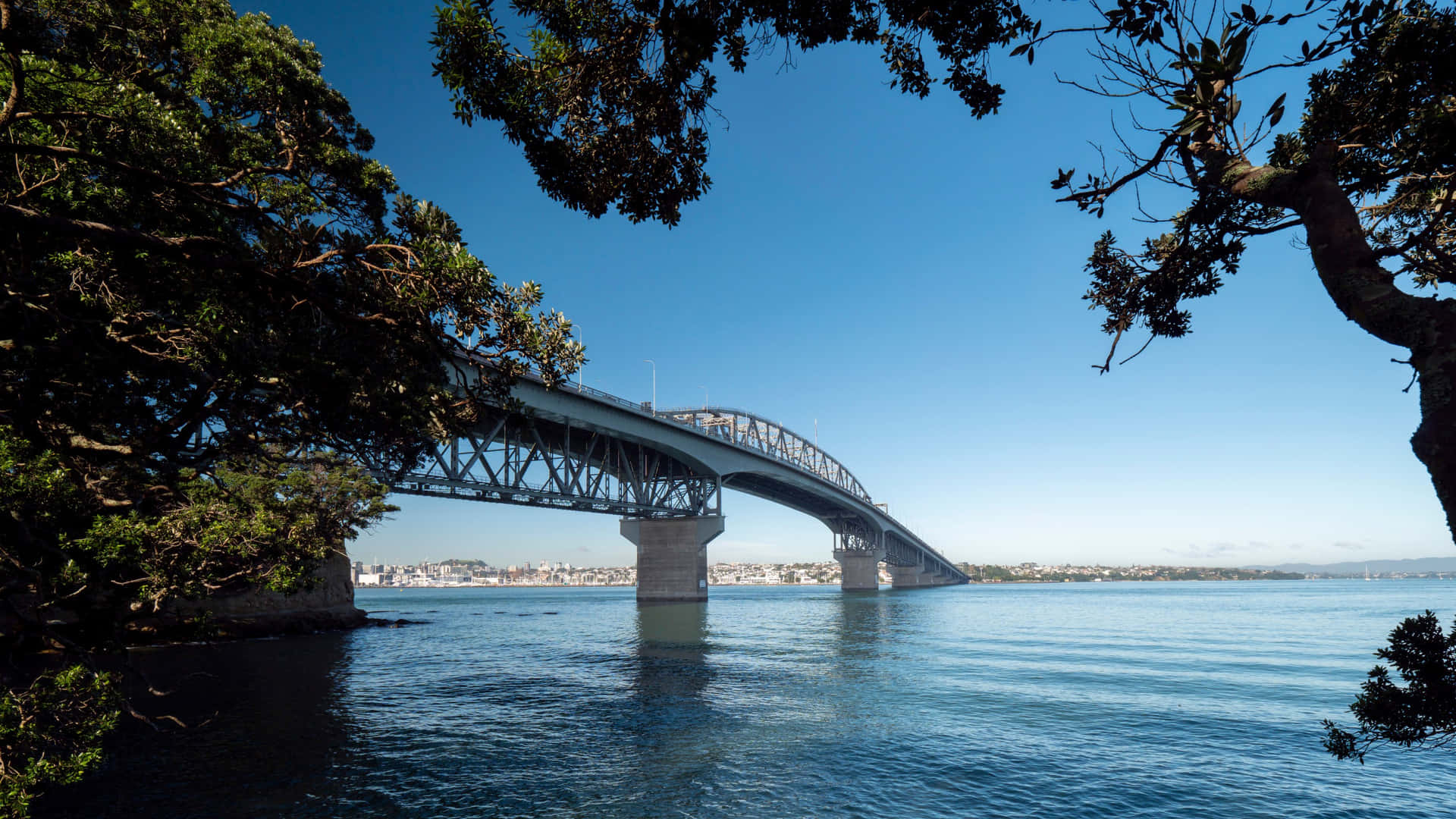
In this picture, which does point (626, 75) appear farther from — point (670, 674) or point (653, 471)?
point (653, 471)

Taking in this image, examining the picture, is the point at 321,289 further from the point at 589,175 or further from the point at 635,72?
the point at 635,72

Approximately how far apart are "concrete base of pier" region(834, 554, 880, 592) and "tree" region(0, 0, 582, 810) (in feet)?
455

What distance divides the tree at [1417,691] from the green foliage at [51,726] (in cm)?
1265

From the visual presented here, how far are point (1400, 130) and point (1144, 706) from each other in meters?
19.5

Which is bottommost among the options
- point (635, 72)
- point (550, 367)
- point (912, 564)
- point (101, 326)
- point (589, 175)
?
point (912, 564)

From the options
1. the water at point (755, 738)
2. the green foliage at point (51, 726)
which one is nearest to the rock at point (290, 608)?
the water at point (755, 738)

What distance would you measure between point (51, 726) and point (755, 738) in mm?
12918

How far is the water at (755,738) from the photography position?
40.0 feet

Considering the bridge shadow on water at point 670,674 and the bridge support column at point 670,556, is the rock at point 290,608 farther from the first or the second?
the bridge support column at point 670,556

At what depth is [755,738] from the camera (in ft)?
54.3

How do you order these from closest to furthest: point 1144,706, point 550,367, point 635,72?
point 635,72 → point 550,367 → point 1144,706

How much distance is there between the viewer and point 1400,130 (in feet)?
24.2

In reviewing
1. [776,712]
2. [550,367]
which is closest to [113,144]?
[550,367]

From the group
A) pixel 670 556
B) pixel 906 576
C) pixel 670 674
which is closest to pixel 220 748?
pixel 670 674
